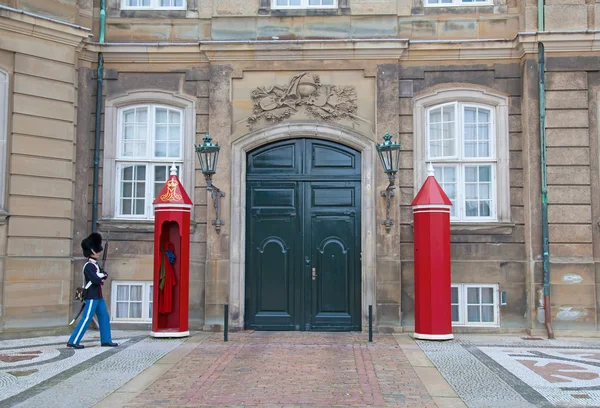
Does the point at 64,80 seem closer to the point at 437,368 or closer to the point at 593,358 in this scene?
the point at 437,368

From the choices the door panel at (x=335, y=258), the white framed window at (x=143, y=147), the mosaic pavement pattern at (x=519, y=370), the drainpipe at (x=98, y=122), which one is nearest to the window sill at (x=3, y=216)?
the drainpipe at (x=98, y=122)

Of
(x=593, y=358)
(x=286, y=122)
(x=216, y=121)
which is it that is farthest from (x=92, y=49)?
(x=593, y=358)

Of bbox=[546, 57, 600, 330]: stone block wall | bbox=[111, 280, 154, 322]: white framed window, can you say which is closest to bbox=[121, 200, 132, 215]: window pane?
bbox=[111, 280, 154, 322]: white framed window

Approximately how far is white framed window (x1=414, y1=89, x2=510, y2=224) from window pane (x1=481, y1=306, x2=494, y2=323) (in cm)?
156

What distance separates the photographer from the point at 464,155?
13078 millimetres

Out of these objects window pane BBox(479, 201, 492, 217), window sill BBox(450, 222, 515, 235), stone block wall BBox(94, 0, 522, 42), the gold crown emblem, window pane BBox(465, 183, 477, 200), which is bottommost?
window sill BBox(450, 222, 515, 235)

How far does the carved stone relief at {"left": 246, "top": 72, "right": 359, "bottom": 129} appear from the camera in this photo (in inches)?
512

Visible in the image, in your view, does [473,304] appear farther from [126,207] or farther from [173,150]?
[126,207]

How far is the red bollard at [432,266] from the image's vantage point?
37.2 feet

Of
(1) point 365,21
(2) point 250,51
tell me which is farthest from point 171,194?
(1) point 365,21

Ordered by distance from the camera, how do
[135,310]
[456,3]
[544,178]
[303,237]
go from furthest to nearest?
[456,3], [135,310], [303,237], [544,178]

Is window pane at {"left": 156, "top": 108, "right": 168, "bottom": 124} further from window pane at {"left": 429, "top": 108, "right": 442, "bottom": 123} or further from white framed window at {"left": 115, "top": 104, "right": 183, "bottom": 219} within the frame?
window pane at {"left": 429, "top": 108, "right": 442, "bottom": 123}

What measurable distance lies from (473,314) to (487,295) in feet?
1.39

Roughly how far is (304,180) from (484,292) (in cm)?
380
